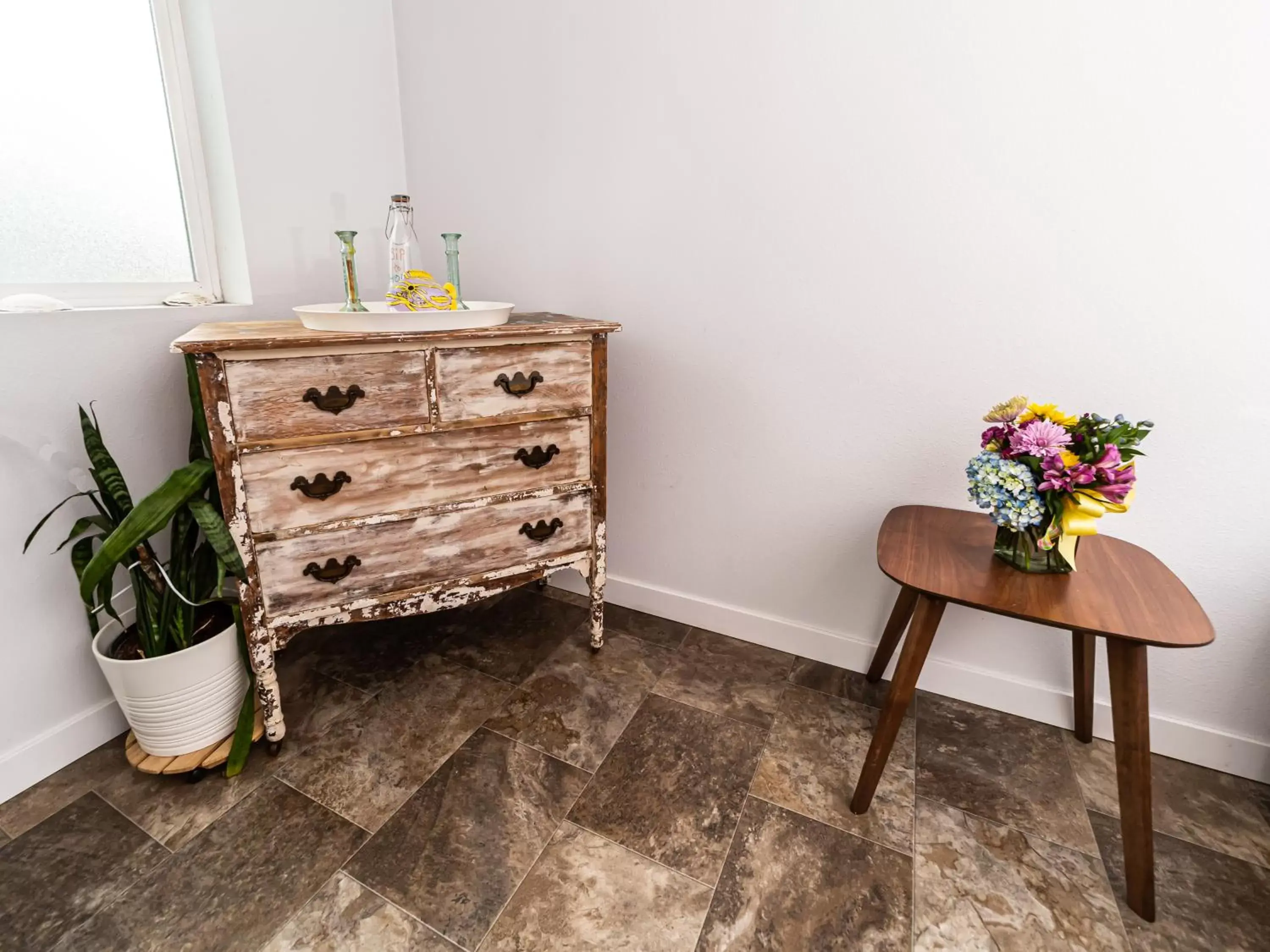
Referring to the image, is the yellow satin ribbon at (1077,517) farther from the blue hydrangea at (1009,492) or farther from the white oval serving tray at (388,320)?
the white oval serving tray at (388,320)

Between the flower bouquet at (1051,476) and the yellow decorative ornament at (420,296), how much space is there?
3.78 ft

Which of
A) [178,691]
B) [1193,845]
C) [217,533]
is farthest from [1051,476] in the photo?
[178,691]

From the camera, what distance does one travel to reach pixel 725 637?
6.26 ft

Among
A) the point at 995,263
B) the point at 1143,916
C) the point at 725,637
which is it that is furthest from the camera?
the point at 725,637

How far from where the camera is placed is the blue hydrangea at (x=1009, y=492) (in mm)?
1126

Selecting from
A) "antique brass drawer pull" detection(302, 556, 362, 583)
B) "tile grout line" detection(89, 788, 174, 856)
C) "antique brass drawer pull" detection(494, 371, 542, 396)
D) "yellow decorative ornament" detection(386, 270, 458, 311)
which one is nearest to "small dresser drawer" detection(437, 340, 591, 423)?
Answer: "antique brass drawer pull" detection(494, 371, 542, 396)

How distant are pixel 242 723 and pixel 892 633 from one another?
60.5 inches

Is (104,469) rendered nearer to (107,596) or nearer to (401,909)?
(107,596)

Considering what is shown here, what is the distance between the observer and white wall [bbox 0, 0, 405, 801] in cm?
124

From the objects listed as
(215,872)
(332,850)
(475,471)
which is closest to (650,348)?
(475,471)

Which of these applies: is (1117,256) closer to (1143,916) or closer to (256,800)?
(1143,916)

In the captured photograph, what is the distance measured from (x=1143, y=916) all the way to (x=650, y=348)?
61.9 inches

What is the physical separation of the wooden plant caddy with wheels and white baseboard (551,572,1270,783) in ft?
3.42

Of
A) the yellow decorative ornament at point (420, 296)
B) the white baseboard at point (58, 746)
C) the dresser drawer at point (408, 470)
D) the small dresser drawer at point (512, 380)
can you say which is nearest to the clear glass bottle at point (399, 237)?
the yellow decorative ornament at point (420, 296)
